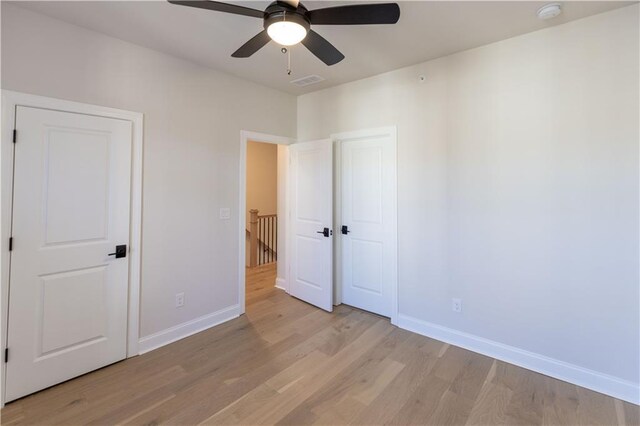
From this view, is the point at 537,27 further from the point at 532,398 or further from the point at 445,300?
the point at 532,398

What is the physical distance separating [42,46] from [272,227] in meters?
4.71

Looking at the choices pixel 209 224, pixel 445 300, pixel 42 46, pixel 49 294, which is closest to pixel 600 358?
pixel 445 300

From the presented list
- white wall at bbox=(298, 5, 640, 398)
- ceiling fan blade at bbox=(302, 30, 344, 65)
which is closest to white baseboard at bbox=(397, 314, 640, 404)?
white wall at bbox=(298, 5, 640, 398)

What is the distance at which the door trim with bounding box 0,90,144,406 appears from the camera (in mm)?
2082

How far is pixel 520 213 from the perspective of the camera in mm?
2588

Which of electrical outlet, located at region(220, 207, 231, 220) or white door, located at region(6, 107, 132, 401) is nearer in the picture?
white door, located at region(6, 107, 132, 401)

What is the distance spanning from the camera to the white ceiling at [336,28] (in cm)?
215

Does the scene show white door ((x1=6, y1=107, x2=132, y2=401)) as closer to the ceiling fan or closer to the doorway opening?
the ceiling fan

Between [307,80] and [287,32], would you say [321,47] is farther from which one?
[307,80]

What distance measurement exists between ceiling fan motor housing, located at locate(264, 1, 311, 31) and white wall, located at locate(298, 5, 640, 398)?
5.90ft

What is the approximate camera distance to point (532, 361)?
2523 mm

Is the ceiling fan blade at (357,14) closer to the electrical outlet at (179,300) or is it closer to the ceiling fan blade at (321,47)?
the ceiling fan blade at (321,47)

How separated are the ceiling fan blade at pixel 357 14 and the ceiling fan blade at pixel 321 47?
88 millimetres

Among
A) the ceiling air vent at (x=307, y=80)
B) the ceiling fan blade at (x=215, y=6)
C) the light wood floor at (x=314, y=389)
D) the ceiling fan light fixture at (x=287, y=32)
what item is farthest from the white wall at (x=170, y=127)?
the ceiling fan light fixture at (x=287, y=32)
